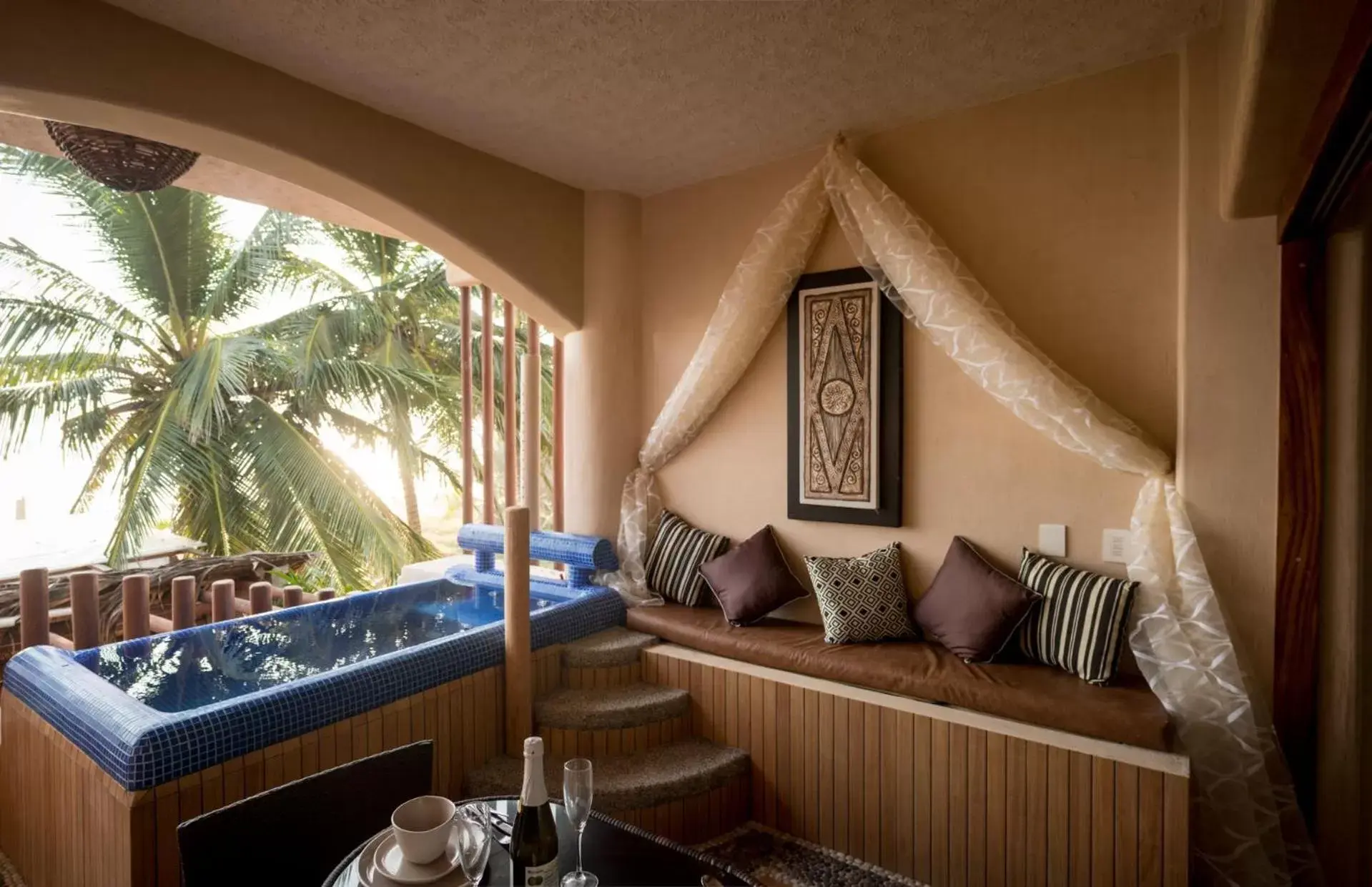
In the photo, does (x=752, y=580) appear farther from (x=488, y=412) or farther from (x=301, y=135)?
(x=301, y=135)

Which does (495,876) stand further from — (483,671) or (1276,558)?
(1276,558)

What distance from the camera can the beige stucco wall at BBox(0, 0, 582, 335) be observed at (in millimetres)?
2158

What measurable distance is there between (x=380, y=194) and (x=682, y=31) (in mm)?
1424

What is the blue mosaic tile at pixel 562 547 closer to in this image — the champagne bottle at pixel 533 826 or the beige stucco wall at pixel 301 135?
the beige stucco wall at pixel 301 135

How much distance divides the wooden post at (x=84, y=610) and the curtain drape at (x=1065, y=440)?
7.49 feet

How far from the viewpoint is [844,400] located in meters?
3.34

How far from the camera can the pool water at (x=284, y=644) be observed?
2.83m

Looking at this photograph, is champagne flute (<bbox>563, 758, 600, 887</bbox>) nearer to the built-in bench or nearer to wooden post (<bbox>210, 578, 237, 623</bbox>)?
the built-in bench

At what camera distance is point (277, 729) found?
7.10 feet

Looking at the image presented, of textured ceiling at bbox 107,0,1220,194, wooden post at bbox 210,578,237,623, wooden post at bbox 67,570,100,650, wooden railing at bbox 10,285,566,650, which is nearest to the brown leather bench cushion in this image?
wooden railing at bbox 10,285,566,650

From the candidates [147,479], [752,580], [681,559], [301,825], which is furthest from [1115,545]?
[147,479]

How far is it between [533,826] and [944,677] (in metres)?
1.72

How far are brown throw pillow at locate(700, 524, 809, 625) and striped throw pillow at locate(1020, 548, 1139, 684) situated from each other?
1029 mm

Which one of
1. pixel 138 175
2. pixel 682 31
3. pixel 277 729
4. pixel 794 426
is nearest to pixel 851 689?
pixel 794 426
